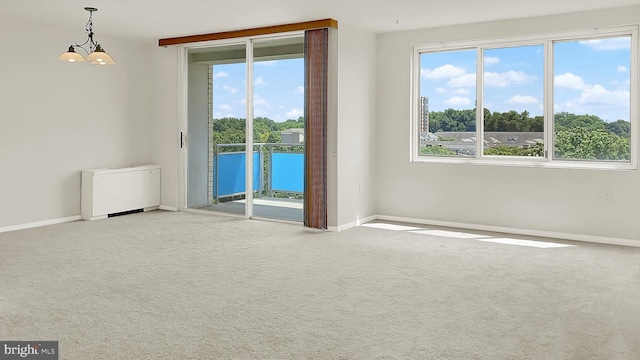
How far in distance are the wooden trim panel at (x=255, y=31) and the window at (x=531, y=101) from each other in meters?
1.40

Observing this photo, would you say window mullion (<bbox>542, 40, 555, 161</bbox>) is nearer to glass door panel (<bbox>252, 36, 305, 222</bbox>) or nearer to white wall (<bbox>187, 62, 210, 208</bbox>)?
glass door panel (<bbox>252, 36, 305, 222</bbox>)

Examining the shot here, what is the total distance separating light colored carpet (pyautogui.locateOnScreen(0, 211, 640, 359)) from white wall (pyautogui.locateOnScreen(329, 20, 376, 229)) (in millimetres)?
724

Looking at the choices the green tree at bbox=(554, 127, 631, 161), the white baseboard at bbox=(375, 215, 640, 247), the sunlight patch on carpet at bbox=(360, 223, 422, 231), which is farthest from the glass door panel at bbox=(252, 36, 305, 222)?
the green tree at bbox=(554, 127, 631, 161)

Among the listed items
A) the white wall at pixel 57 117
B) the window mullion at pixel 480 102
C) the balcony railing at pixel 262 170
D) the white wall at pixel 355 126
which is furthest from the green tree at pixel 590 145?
the white wall at pixel 57 117

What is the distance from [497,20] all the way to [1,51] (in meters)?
5.64

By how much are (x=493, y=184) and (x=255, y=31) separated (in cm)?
342

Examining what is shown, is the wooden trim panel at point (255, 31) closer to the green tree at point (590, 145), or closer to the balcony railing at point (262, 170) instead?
the balcony railing at point (262, 170)

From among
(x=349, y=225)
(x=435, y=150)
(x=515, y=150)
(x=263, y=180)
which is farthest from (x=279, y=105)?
(x=515, y=150)

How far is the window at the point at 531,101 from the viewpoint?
5543mm

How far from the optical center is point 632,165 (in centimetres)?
543

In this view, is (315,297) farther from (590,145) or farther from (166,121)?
(166,121)

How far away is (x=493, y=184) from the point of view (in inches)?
242

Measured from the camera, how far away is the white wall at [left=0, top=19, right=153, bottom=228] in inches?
239

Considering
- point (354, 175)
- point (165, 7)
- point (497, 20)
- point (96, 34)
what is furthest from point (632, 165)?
point (96, 34)
